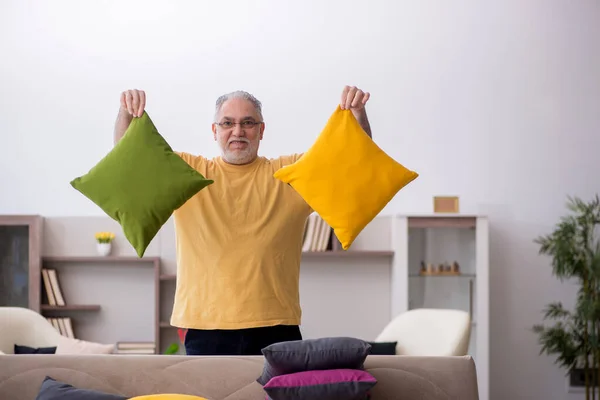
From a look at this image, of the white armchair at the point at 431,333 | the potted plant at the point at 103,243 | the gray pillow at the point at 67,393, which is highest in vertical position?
the potted plant at the point at 103,243

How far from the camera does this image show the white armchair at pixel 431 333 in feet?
16.7

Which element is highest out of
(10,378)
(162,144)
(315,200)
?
(162,144)

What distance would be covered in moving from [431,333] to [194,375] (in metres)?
2.62

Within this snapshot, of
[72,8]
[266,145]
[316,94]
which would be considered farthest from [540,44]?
[72,8]

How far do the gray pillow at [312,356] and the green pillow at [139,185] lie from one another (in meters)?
0.54

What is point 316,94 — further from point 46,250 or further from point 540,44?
point 46,250

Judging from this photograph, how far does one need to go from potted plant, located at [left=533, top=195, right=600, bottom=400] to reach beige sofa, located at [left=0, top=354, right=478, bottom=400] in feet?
11.6

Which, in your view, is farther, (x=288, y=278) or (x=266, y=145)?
(x=266, y=145)

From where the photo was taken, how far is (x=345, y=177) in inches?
Answer: 113

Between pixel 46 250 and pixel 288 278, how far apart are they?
3969mm

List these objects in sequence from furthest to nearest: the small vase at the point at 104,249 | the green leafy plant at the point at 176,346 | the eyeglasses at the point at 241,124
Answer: the small vase at the point at 104,249 < the green leafy plant at the point at 176,346 < the eyeglasses at the point at 241,124

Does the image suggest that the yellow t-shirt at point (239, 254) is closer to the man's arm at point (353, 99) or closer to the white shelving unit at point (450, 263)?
the man's arm at point (353, 99)

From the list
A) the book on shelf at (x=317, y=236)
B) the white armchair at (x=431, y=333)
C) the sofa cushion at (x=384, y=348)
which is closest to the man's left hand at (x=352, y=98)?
the white armchair at (x=431, y=333)

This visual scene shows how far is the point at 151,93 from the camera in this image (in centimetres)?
669
